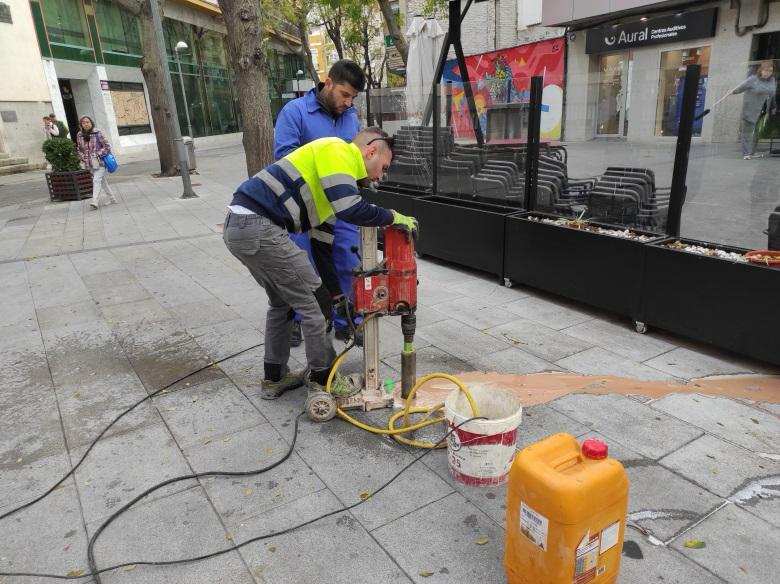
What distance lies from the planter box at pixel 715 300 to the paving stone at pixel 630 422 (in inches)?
39.7

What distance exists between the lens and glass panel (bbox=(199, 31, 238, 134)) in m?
31.7

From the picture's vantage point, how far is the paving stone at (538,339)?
13.5 ft

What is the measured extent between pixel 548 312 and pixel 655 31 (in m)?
13.1

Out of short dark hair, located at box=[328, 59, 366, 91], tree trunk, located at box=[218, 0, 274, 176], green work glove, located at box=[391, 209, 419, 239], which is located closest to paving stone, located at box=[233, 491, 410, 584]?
green work glove, located at box=[391, 209, 419, 239]

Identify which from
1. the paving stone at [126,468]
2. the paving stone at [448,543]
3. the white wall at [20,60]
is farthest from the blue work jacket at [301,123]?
the white wall at [20,60]

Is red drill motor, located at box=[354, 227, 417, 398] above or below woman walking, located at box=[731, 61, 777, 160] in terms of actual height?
below

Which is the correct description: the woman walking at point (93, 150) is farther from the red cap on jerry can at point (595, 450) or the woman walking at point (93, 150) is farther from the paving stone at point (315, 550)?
the red cap on jerry can at point (595, 450)

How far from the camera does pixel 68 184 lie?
11.8 meters

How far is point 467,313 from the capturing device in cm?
497

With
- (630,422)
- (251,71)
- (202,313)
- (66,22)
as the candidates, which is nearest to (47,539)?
(202,313)

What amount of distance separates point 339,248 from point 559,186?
2553mm

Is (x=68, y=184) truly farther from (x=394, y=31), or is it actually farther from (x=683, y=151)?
(x=683, y=151)

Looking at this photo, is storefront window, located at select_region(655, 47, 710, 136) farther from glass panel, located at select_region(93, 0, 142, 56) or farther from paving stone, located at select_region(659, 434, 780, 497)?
glass panel, located at select_region(93, 0, 142, 56)

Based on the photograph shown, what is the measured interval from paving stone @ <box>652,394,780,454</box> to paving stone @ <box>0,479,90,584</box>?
305cm
